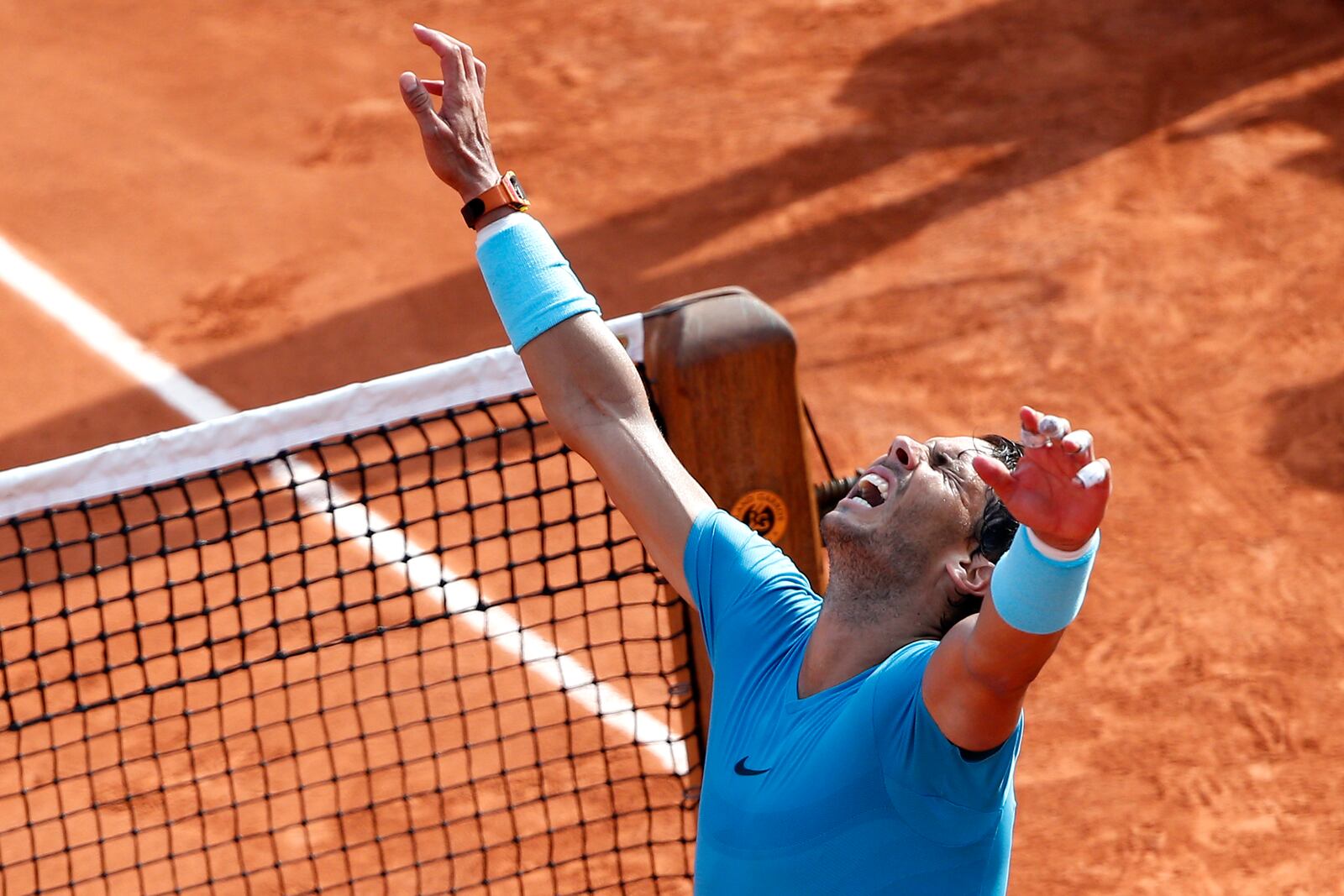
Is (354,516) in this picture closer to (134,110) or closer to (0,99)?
(134,110)

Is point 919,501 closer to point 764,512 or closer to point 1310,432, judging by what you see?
point 764,512

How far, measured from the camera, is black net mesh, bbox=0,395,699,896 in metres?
5.05

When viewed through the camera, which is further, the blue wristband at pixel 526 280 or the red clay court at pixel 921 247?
the red clay court at pixel 921 247

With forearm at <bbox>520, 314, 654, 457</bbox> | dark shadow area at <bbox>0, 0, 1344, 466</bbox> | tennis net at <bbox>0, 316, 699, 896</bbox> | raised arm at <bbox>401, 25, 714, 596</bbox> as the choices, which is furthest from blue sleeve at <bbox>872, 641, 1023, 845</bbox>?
dark shadow area at <bbox>0, 0, 1344, 466</bbox>

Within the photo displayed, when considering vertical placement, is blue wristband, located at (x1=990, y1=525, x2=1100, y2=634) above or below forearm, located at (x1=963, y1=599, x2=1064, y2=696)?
above

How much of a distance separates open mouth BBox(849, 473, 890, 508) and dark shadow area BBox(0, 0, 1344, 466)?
532cm

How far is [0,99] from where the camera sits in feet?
34.0

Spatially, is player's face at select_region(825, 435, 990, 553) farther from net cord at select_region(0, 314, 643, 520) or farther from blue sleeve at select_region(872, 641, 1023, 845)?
net cord at select_region(0, 314, 643, 520)

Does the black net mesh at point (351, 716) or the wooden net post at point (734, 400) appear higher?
the wooden net post at point (734, 400)

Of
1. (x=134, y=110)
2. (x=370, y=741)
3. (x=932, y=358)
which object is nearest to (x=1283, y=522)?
(x=932, y=358)

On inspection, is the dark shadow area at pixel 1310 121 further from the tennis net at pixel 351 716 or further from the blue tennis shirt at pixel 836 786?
the blue tennis shirt at pixel 836 786

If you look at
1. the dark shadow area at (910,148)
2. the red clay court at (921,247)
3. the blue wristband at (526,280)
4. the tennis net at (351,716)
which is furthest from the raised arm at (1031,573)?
the dark shadow area at (910,148)

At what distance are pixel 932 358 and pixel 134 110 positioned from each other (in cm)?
566

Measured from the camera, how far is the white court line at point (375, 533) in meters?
5.57
